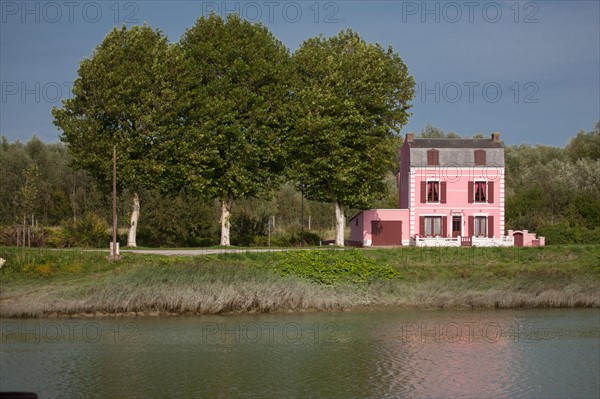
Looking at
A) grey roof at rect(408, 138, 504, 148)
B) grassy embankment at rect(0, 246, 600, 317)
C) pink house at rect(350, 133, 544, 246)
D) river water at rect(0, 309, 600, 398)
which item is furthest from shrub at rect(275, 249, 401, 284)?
grey roof at rect(408, 138, 504, 148)

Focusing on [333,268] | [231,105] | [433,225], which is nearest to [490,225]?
[433,225]

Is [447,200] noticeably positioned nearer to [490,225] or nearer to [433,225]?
[433,225]

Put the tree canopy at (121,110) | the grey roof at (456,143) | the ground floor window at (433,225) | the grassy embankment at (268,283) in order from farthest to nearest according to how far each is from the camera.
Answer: the grey roof at (456,143) → the ground floor window at (433,225) → the tree canopy at (121,110) → the grassy embankment at (268,283)

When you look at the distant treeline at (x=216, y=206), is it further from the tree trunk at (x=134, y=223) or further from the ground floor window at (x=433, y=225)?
the ground floor window at (x=433, y=225)

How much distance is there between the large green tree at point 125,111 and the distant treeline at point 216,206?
16.0 feet

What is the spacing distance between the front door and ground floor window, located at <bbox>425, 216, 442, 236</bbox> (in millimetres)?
1103

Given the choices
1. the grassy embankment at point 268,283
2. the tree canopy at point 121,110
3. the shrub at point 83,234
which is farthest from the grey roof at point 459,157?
the shrub at point 83,234

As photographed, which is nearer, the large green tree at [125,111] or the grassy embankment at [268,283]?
the grassy embankment at [268,283]

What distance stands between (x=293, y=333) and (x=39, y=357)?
10.1 metres

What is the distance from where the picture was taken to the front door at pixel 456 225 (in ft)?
215

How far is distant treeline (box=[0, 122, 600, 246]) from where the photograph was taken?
6103 centimetres

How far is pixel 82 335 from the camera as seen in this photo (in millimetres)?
31078

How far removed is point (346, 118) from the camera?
58.4 m

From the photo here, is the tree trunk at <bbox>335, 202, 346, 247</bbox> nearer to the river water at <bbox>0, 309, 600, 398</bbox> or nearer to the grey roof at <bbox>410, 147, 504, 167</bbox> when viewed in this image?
the grey roof at <bbox>410, 147, 504, 167</bbox>
